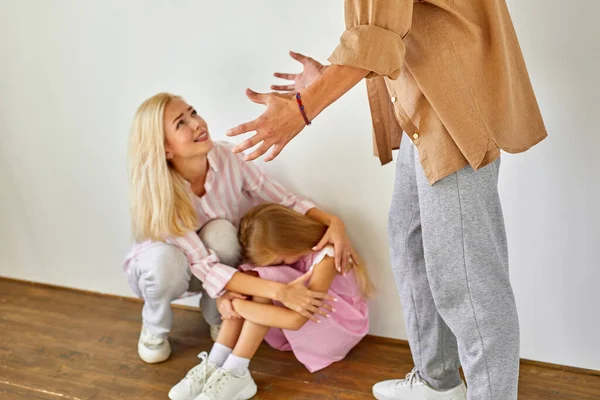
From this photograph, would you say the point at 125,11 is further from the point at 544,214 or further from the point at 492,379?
the point at 492,379

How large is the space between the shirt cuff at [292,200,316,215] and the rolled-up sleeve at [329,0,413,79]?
1.05m

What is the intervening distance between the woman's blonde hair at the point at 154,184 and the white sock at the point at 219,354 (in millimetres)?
341

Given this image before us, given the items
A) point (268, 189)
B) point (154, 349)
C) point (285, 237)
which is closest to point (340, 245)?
point (285, 237)

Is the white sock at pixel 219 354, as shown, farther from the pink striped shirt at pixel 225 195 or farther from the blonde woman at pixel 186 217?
the pink striped shirt at pixel 225 195

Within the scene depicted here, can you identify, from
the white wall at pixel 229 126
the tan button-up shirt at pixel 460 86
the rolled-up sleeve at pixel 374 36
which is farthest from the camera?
the white wall at pixel 229 126

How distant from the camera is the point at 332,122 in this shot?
2.00 m

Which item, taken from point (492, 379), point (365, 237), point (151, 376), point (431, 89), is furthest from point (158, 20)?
point (492, 379)

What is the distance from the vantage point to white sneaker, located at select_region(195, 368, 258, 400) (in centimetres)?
186

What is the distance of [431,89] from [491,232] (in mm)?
293

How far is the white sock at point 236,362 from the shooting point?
1.92m

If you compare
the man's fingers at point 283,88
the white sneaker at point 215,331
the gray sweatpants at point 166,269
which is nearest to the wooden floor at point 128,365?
the white sneaker at point 215,331

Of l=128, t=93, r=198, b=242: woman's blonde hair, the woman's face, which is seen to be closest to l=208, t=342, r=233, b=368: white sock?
l=128, t=93, r=198, b=242: woman's blonde hair

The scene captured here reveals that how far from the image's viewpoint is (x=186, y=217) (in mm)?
2033

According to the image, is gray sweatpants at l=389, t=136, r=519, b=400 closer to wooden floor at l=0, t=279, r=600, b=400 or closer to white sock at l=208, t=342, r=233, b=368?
wooden floor at l=0, t=279, r=600, b=400
